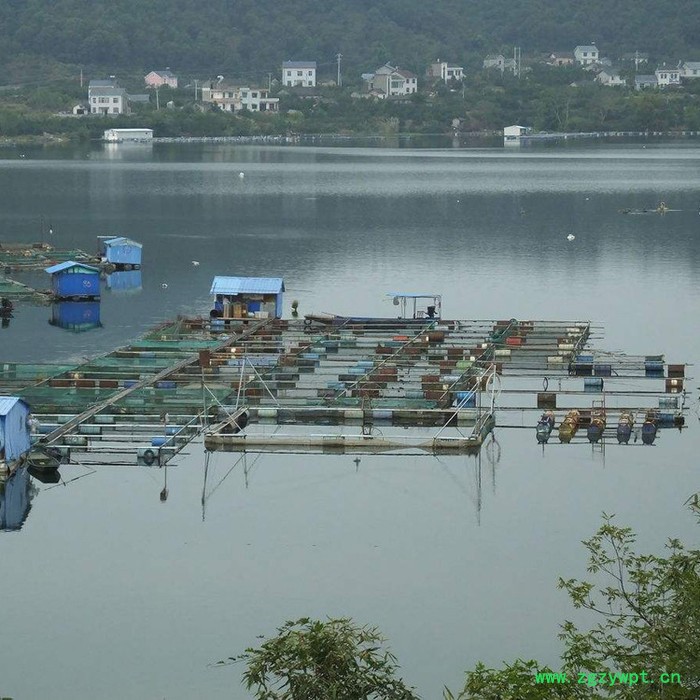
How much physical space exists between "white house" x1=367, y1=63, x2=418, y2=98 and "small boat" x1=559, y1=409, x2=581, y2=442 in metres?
99.6

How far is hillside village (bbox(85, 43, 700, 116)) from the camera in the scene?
110 meters

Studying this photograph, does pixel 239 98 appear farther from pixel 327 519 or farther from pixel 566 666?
pixel 566 666

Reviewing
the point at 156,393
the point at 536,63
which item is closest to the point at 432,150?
the point at 536,63

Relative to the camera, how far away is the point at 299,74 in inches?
4887

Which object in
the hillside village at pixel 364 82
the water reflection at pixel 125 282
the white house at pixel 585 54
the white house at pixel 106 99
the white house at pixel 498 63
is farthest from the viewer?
the white house at pixel 585 54

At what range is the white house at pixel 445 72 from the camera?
126938 millimetres

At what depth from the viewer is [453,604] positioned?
49.4 feet

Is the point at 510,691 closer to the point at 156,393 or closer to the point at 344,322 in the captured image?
the point at 156,393

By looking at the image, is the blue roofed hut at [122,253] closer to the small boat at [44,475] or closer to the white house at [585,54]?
the small boat at [44,475]

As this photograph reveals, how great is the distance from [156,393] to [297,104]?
316 ft

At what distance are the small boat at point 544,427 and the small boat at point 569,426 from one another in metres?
0.15

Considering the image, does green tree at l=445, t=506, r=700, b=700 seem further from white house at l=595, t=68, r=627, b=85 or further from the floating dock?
white house at l=595, t=68, r=627, b=85

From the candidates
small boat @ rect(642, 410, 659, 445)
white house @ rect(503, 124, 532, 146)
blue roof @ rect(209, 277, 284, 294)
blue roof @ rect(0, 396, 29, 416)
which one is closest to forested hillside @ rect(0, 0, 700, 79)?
white house @ rect(503, 124, 532, 146)

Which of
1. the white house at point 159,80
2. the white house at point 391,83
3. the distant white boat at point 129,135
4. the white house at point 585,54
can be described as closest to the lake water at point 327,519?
the distant white boat at point 129,135
